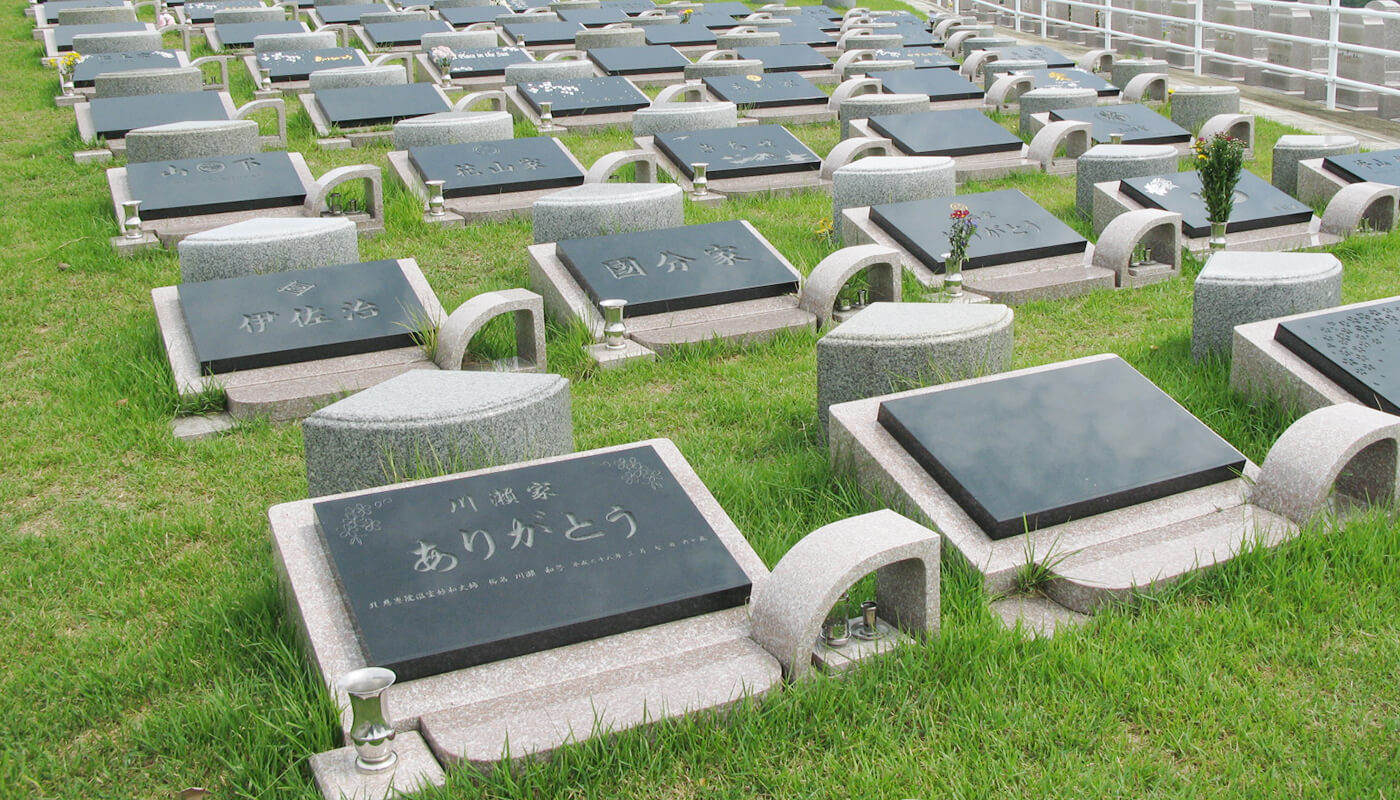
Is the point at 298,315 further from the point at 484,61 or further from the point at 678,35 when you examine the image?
the point at 678,35

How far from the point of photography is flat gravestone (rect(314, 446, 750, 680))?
3844 millimetres

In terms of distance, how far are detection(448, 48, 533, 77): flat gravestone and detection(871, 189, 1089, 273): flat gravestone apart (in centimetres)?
813

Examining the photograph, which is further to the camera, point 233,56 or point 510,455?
point 233,56

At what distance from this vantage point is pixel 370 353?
682 cm

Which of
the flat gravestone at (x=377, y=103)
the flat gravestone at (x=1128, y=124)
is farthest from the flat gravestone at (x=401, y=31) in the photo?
the flat gravestone at (x=1128, y=124)

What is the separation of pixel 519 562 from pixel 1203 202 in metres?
6.63

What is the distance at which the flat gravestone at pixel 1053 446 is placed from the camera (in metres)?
4.57

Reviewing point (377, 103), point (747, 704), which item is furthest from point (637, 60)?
point (747, 704)

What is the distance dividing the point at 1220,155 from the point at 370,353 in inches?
213

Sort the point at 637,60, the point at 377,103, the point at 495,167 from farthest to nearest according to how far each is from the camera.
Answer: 1. the point at 637,60
2. the point at 377,103
3. the point at 495,167

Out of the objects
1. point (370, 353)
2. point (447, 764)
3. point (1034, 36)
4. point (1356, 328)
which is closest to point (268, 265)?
point (370, 353)

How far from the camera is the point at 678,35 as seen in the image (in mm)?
18844

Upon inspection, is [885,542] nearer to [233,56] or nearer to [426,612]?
[426,612]

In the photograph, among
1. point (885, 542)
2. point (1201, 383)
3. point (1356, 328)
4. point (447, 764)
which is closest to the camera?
point (447, 764)
